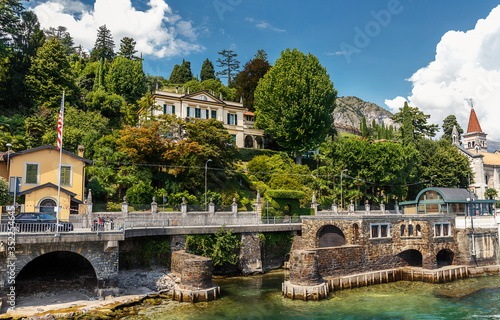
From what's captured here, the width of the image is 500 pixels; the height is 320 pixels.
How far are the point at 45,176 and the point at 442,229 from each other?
33.5 meters

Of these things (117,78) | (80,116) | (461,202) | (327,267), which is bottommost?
(327,267)

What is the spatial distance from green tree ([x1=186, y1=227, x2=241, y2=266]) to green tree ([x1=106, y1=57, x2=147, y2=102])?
41.5 metres

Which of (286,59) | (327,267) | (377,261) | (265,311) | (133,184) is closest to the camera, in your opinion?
(265,311)

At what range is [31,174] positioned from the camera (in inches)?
1145

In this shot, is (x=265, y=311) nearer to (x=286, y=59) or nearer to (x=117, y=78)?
(x=286, y=59)

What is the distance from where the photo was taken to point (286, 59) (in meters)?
54.8

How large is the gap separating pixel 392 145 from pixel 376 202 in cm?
791

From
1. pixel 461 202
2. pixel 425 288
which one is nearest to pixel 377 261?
pixel 425 288

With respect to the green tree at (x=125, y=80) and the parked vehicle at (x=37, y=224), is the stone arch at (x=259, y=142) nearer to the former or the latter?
the green tree at (x=125, y=80)

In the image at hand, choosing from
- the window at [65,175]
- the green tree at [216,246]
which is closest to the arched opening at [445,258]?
the green tree at [216,246]

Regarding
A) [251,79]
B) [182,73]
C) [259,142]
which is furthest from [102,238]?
[182,73]

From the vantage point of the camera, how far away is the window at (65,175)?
98.4 feet

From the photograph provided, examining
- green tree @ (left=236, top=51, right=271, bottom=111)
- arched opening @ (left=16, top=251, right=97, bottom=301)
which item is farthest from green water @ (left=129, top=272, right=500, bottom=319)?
green tree @ (left=236, top=51, right=271, bottom=111)

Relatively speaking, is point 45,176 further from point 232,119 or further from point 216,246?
point 232,119
